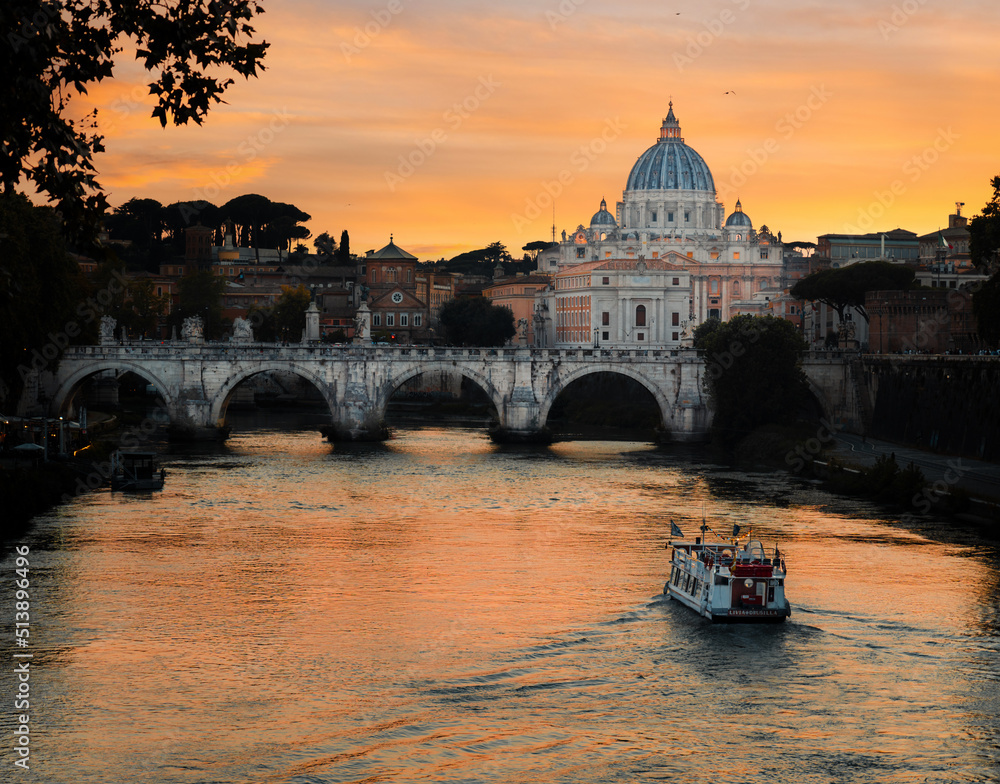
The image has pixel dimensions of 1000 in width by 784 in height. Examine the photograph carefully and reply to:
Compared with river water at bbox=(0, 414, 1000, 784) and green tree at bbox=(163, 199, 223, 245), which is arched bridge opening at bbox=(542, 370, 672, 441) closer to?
river water at bbox=(0, 414, 1000, 784)

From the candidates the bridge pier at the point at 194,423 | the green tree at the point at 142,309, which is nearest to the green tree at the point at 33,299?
the bridge pier at the point at 194,423

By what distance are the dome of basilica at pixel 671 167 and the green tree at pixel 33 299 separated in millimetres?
110485

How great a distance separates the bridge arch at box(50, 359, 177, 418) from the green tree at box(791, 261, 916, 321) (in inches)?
1647

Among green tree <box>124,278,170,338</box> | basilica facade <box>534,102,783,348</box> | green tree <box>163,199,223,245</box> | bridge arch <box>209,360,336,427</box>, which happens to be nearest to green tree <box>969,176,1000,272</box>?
bridge arch <box>209,360,336,427</box>

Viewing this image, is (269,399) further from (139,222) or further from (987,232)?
(139,222)

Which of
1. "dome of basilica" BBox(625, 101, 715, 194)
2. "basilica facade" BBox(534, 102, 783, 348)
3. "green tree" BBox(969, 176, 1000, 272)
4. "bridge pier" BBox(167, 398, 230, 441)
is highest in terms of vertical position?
"dome of basilica" BBox(625, 101, 715, 194)

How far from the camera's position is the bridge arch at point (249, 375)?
67.8 m

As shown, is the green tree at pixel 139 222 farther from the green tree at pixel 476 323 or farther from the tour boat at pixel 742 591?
the tour boat at pixel 742 591

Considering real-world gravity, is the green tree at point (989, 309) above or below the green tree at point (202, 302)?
below

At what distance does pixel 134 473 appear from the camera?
46344 millimetres

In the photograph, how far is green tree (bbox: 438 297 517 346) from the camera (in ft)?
391

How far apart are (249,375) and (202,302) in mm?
37565

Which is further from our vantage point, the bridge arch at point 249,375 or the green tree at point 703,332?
the green tree at point 703,332

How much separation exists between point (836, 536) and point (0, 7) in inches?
1154
